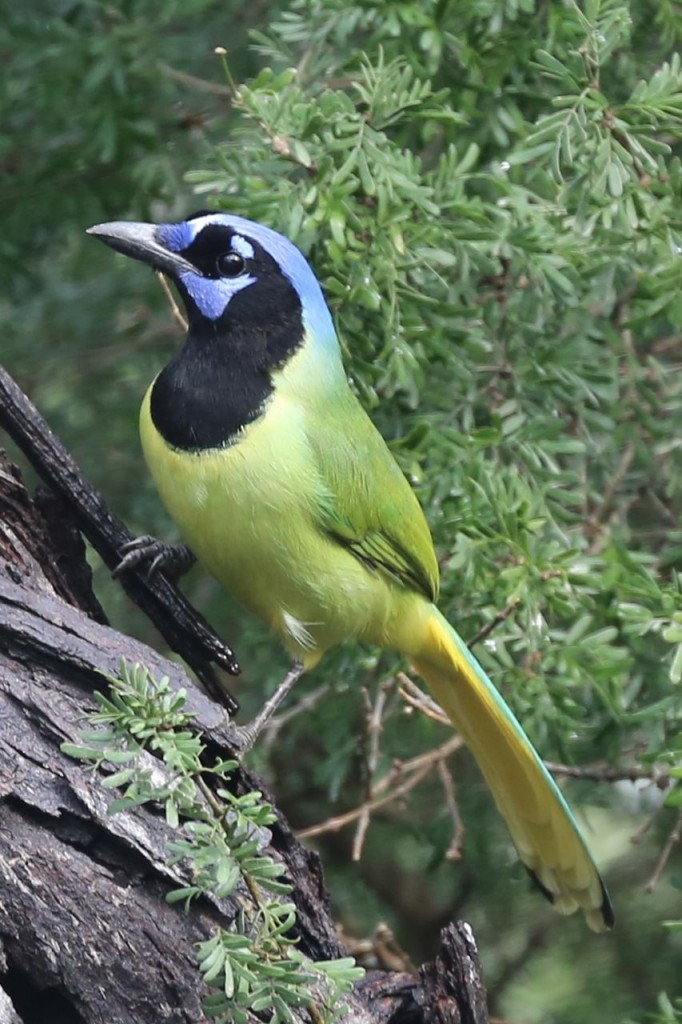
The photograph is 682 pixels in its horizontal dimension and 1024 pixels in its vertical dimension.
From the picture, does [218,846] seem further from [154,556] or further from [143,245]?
[143,245]

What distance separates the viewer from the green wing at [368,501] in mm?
2842

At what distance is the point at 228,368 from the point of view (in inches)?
113

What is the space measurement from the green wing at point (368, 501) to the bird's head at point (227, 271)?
19 centimetres

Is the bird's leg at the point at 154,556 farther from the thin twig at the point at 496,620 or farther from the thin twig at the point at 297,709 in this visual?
the thin twig at the point at 496,620

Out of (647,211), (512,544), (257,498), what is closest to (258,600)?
(257,498)

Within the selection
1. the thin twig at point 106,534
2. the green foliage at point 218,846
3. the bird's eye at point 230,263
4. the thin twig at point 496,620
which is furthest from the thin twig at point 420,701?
the green foliage at point 218,846

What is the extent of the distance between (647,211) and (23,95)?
1.49 metres

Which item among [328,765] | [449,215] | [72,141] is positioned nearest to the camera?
[449,215]

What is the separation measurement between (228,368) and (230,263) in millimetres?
200

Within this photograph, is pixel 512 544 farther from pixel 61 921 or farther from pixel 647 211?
pixel 61 921

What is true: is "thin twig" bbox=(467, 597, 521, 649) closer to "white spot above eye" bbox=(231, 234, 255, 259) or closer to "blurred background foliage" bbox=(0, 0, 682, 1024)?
"blurred background foliage" bbox=(0, 0, 682, 1024)

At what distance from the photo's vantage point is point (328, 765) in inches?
128

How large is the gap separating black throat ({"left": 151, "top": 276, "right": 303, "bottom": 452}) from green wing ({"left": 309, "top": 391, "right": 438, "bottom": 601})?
0.48 feet

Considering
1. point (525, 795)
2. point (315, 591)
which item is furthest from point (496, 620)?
point (525, 795)
